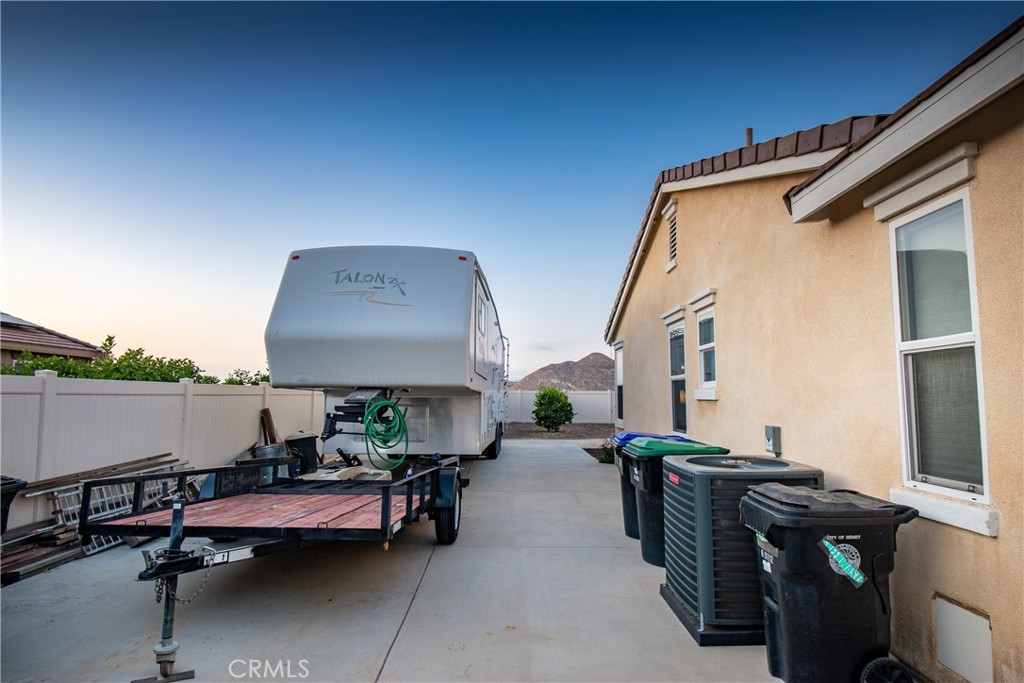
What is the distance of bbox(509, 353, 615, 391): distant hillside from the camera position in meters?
56.5

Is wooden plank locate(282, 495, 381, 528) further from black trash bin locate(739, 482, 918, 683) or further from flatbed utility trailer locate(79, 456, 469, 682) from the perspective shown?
black trash bin locate(739, 482, 918, 683)

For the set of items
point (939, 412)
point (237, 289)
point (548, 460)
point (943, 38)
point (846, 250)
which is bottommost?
point (548, 460)

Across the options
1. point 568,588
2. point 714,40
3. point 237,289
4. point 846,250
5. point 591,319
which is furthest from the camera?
point 591,319

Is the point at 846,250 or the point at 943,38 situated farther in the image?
the point at 943,38

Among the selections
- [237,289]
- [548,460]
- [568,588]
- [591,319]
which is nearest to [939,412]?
[568,588]

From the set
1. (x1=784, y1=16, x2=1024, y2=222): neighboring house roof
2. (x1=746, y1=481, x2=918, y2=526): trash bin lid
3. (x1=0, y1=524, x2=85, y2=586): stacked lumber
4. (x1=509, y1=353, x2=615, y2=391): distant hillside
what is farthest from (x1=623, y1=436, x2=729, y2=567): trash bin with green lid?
(x1=509, y1=353, x2=615, y2=391): distant hillside

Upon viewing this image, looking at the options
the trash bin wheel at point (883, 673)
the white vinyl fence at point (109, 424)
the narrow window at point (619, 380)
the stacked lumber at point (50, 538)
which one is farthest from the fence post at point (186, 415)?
the narrow window at point (619, 380)

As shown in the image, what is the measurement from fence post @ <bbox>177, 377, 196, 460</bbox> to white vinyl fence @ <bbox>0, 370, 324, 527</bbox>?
1 cm

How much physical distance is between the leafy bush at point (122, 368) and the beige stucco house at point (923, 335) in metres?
9.38

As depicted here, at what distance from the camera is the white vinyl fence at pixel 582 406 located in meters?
24.0

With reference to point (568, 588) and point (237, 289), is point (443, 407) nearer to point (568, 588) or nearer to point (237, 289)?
point (568, 588)

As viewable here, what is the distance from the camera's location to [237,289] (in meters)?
10.7

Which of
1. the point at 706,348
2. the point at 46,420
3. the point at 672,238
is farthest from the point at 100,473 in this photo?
the point at 672,238

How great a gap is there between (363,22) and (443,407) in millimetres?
5914
